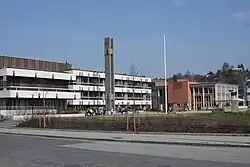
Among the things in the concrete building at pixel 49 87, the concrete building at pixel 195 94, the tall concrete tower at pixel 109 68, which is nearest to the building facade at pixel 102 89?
the concrete building at pixel 49 87

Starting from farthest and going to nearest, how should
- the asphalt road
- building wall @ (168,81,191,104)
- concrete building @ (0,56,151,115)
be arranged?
1. building wall @ (168,81,191,104)
2. concrete building @ (0,56,151,115)
3. the asphalt road

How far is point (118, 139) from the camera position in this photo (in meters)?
25.8

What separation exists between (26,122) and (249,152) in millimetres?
32083

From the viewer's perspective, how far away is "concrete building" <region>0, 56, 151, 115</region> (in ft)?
261

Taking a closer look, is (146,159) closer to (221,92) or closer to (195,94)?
(195,94)

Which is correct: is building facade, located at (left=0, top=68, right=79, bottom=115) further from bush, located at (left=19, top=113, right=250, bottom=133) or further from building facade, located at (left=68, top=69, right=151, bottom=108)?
bush, located at (left=19, top=113, right=250, bottom=133)

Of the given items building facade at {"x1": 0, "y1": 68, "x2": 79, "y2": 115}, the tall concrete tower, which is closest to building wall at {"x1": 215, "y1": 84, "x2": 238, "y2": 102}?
the tall concrete tower

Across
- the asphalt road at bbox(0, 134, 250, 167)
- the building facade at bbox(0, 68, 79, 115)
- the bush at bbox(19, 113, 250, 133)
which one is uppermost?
the building facade at bbox(0, 68, 79, 115)

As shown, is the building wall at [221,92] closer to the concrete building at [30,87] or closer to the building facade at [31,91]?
the concrete building at [30,87]

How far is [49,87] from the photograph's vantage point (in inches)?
3487

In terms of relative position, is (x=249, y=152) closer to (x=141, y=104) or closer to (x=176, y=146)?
(x=176, y=146)

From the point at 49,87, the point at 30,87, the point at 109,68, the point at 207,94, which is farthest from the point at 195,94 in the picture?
the point at 30,87

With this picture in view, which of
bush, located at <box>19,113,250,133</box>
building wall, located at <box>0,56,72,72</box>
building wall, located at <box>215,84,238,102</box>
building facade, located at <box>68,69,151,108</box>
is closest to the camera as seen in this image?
bush, located at <box>19,113,250,133</box>

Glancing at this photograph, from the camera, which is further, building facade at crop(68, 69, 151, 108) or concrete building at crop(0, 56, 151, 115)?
building facade at crop(68, 69, 151, 108)
